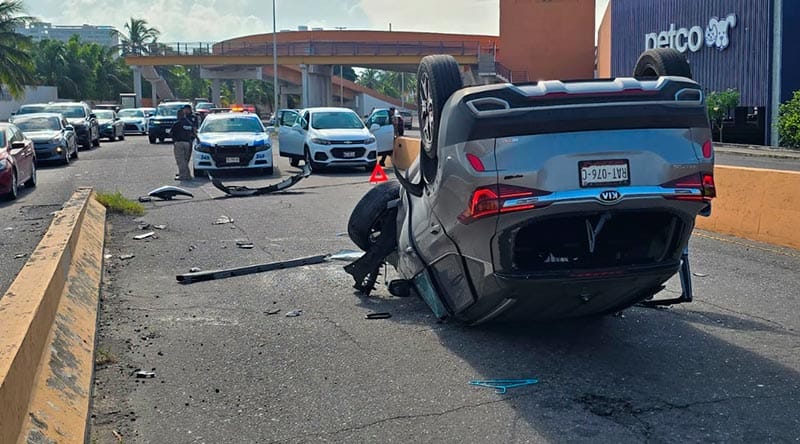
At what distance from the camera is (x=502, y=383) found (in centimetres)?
542

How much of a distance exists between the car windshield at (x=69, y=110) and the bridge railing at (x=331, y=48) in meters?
36.7

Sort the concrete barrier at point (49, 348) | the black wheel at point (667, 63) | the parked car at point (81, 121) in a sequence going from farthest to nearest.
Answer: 1. the parked car at point (81, 121)
2. the black wheel at point (667, 63)
3. the concrete barrier at point (49, 348)

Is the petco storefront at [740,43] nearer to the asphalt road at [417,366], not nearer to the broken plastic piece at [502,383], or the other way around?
the asphalt road at [417,366]

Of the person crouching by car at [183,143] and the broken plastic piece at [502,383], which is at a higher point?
the person crouching by car at [183,143]

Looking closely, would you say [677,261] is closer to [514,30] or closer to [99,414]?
[99,414]

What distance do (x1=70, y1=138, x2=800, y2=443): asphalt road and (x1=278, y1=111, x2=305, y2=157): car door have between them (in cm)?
1505

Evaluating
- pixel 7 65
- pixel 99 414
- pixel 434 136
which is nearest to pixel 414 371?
pixel 434 136

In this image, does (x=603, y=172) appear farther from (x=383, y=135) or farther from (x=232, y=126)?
(x=383, y=135)

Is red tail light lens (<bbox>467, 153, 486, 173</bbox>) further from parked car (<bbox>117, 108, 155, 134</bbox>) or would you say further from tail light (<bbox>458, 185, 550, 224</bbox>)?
parked car (<bbox>117, 108, 155, 134</bbox>)

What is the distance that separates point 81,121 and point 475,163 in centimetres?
3067

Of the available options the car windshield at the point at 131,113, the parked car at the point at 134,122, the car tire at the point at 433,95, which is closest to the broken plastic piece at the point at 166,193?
the car tire at the point at 433,95

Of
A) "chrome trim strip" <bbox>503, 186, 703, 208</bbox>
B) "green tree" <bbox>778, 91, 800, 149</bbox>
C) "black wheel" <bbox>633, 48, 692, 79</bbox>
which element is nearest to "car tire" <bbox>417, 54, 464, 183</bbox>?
"chrome trim strip" <bbox>503, 186, 703, 208</bbox>

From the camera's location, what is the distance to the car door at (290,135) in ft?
79.5

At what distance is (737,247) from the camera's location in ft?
34.1
